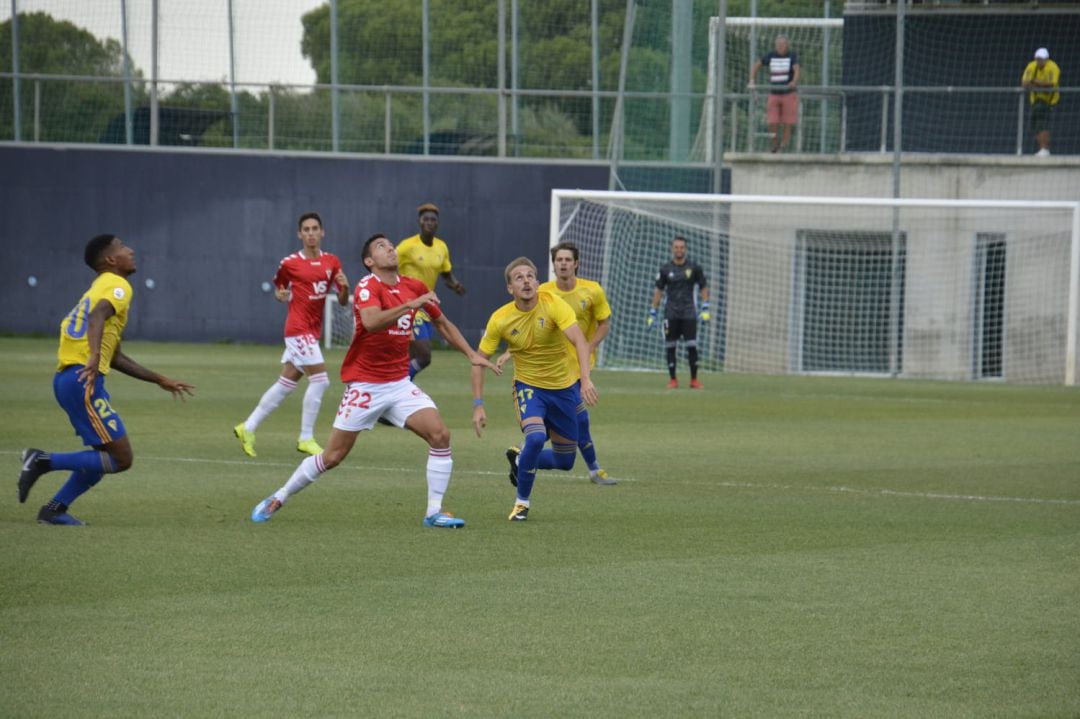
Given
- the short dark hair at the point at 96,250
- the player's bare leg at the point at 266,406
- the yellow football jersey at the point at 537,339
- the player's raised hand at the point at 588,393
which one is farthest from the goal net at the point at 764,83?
the short dark hair at the point at 96,250

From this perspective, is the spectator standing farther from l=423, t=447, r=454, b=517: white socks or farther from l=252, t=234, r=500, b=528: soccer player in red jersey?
l=423, t=447, r=454, b=517: white socks

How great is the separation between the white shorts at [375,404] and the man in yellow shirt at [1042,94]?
20661 millimetres

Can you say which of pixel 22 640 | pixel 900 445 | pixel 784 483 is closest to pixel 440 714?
→ pixel 22 640

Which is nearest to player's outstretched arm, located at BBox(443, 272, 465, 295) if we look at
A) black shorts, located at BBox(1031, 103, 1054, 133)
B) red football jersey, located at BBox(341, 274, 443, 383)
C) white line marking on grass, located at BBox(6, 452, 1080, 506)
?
white line marking on grass, located at BBox(6, 452, 1080, 506)

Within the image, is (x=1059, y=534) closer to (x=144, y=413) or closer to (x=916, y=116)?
(x=144, y=413)

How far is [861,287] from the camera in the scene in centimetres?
2792

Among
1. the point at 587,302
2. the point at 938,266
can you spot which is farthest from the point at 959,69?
the point at 587,302

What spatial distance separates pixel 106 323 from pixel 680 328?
14.0 meters

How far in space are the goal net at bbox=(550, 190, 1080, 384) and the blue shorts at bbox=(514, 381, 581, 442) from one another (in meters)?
16.4

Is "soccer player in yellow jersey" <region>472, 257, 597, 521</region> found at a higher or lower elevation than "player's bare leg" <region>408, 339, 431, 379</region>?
higher

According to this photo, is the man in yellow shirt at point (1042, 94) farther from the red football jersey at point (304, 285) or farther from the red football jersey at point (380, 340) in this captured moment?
the red football jersey at point (380, 340)

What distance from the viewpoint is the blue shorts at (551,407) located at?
10859 millimetres

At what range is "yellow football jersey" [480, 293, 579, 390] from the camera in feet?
35.8

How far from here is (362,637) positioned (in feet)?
21.7
